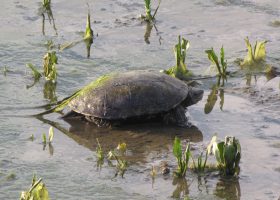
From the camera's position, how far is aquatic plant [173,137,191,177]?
17.9 ft

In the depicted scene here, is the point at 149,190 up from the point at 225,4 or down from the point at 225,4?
down

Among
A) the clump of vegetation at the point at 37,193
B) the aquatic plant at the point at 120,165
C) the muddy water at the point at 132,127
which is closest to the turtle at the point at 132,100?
the muddy water at the point at 132,127

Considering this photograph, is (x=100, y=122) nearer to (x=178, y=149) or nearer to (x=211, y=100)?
(x=211, y=100)

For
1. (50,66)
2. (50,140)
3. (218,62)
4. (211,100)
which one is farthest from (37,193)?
(218,62)

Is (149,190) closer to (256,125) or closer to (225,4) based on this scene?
(256,125)

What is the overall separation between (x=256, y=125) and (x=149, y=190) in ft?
5.38

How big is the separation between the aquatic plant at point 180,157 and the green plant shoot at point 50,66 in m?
2.44

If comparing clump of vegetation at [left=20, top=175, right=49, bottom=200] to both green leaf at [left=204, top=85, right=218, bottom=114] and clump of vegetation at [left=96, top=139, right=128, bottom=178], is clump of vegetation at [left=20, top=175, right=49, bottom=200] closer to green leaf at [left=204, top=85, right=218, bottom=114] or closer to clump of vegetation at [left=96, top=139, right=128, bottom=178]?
clump of vegetation at [left=96, top=139, right=128, bottom=178]

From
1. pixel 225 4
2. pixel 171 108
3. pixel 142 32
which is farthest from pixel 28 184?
pixel 225 4

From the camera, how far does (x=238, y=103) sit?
23.6 ft

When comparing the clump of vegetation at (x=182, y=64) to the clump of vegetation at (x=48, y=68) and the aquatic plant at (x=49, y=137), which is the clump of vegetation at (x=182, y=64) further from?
the aquatic plant at (x=49, y=137)

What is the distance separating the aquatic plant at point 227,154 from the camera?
5492 millimetres

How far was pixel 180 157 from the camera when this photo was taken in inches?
215

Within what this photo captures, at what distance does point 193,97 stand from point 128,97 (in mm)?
737
